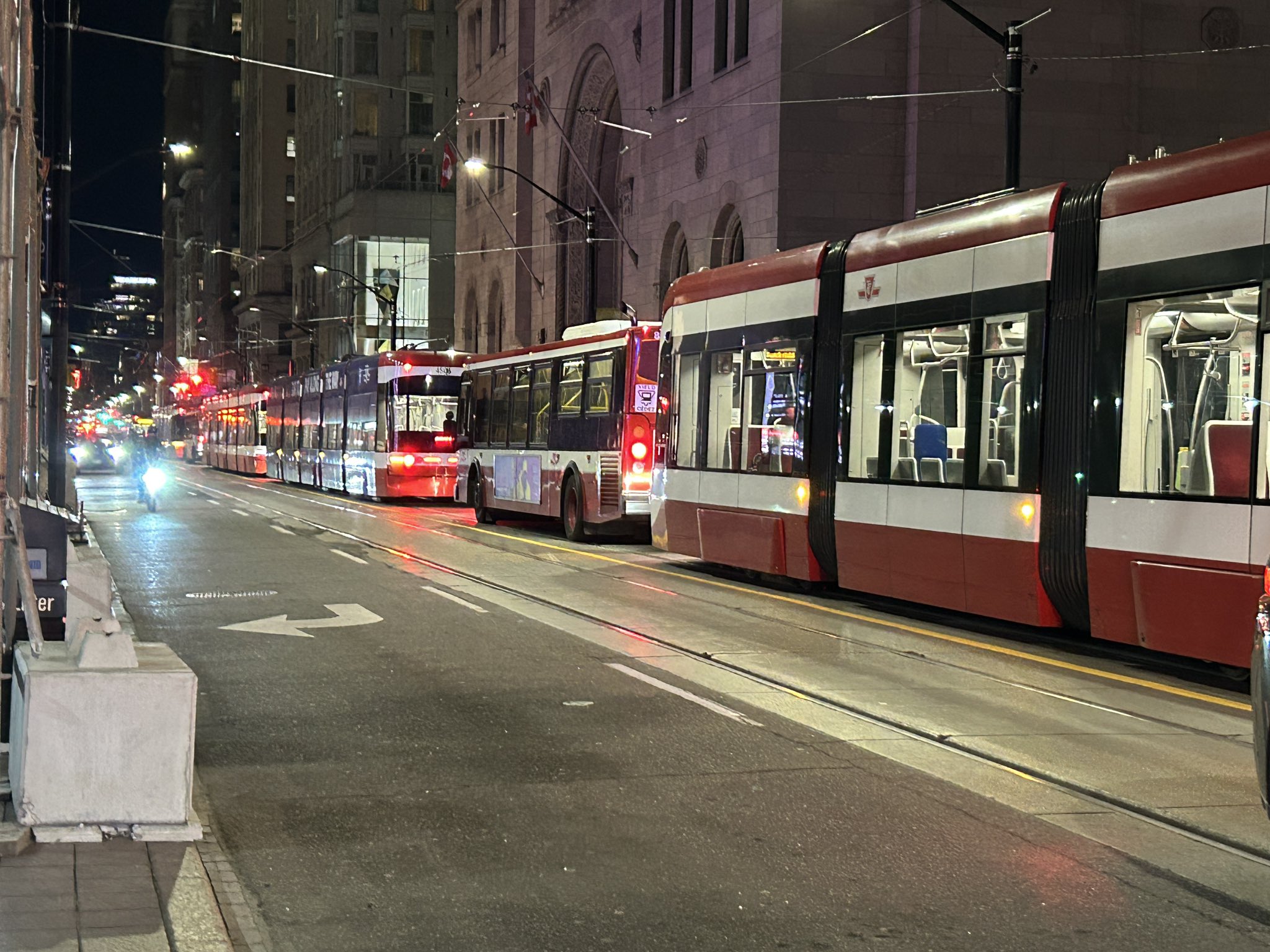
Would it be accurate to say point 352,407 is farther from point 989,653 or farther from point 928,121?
point 989,653

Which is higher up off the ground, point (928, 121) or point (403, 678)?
point (928, 121)

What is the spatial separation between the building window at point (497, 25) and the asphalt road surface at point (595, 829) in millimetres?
58778

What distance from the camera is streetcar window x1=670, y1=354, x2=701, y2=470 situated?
19984 millimetres

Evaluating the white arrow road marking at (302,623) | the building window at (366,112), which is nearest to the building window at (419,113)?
the building window at (366,112)

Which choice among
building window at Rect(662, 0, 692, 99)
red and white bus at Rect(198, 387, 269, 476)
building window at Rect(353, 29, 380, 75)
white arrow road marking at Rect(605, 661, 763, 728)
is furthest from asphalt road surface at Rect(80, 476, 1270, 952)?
building window at Rect(353, 29, 380, 75)

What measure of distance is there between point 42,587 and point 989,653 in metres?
7.27

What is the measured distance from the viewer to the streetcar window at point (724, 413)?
18.8 metres

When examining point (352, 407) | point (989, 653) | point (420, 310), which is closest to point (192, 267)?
point (420, 310)

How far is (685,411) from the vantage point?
20391mm

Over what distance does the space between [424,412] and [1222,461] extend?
29.3m

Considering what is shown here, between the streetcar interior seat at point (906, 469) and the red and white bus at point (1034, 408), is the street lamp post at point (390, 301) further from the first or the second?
the streetcar interior seat at point (906, 469)

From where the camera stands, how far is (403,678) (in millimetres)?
11148

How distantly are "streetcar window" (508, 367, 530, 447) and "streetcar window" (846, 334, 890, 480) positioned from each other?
1349 cm

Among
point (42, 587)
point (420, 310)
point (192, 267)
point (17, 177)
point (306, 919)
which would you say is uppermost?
point (192, 267)
